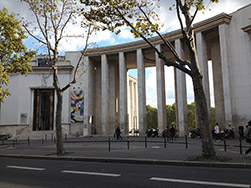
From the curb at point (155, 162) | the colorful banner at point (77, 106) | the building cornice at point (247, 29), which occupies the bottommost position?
the curb at point (155, 162)

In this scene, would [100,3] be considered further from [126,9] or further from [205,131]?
[205,131]

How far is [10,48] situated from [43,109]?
17.8m

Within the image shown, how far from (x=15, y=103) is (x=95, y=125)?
525 inches

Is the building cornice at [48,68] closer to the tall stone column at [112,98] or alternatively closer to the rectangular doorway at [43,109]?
the rectangular doorway at [43,109]

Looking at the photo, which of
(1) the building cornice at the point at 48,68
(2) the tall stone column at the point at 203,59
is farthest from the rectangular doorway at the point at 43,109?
(2) the tall stone column at the point at 203,59

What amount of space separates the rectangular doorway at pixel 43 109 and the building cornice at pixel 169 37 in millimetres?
9979

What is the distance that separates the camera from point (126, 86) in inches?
1371

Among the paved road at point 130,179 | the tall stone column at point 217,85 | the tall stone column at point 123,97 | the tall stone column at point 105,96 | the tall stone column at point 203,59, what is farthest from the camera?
the tall stone column at point 105,96

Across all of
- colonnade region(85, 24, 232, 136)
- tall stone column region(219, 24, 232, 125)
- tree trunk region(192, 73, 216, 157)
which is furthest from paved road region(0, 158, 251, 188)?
colonnade region(85, 24, 232, 136)

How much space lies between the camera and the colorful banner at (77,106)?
113ft

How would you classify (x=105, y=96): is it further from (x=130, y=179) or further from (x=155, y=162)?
(x=130, y=179)

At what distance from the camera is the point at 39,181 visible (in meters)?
6.54

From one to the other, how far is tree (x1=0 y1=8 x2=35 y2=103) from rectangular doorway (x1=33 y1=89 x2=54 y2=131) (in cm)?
1550

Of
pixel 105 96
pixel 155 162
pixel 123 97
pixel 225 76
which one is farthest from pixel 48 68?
pixel 155 162
